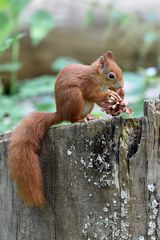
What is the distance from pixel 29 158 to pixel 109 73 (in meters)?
0.45

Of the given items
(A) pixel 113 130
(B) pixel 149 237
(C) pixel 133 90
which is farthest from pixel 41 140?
(C) pixel 133 90

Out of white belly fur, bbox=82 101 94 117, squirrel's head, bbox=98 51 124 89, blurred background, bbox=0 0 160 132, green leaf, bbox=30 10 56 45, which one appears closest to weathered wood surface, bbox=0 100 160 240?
white belly fur, bbox=82 101 94 117

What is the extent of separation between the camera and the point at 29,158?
193cm

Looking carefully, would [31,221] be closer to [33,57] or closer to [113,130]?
[113,130]

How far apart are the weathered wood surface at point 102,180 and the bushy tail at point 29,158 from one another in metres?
0.03

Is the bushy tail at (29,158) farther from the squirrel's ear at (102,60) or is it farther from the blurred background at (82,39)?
the blurred background at (82,39)

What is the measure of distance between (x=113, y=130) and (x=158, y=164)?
149 millimetres

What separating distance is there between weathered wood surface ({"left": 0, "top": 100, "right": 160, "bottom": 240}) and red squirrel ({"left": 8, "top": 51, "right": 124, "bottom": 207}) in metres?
0.03

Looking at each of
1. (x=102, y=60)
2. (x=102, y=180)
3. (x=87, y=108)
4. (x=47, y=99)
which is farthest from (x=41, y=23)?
(x=102, y=180)

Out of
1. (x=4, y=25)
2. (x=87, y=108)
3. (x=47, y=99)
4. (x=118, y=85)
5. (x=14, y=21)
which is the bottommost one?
(x=87, y=108)

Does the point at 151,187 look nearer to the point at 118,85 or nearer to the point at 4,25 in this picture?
the point at 118,85

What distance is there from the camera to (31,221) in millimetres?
2018

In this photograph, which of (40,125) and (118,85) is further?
(118,85)

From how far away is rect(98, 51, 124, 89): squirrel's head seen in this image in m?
2.19
